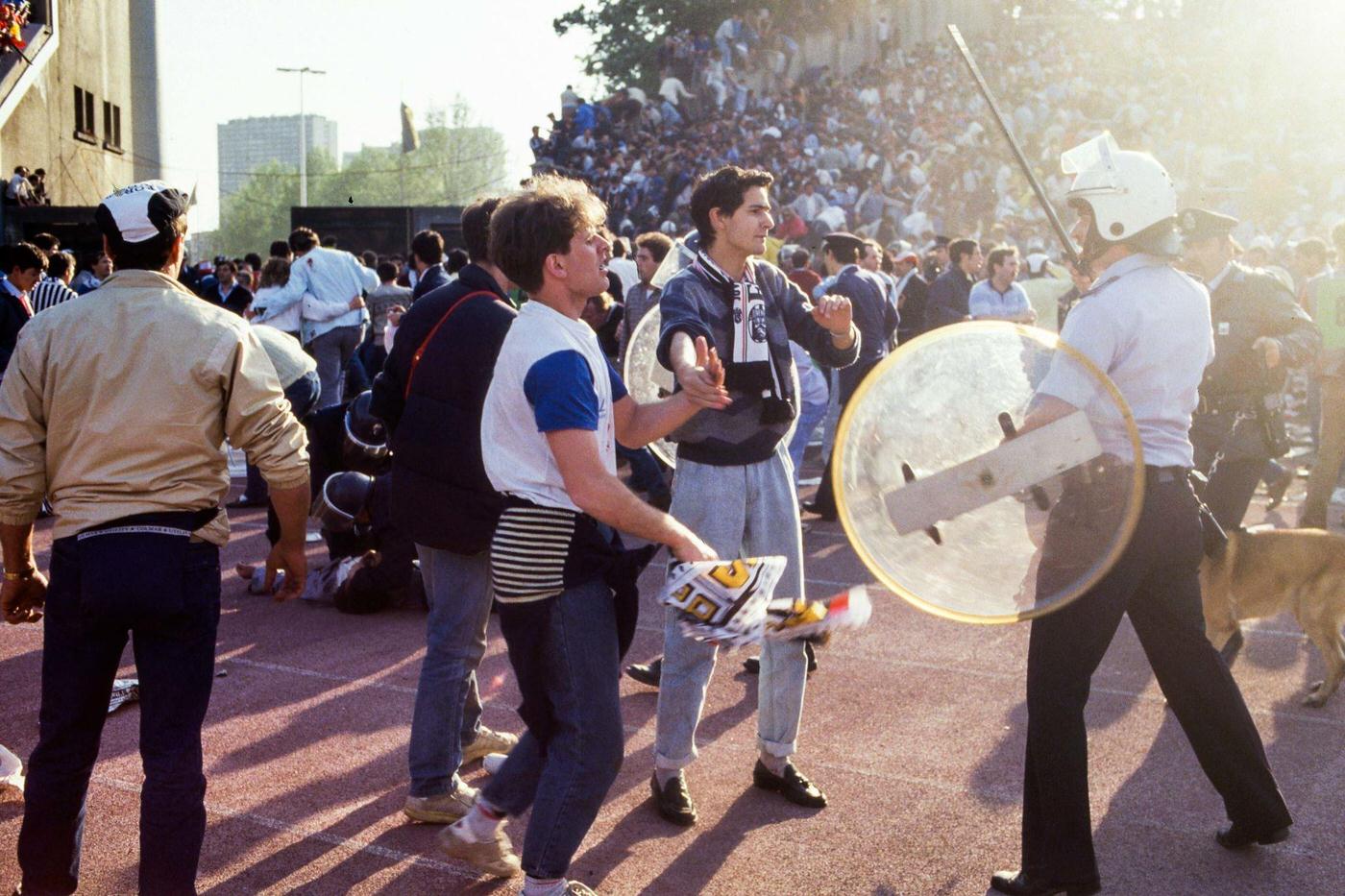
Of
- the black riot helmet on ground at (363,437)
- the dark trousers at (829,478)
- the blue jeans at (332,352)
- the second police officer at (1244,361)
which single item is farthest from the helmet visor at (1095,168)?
the blue jeans at (332,352)

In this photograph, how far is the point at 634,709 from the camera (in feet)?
19.4

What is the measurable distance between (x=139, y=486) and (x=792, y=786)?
249 centimetres

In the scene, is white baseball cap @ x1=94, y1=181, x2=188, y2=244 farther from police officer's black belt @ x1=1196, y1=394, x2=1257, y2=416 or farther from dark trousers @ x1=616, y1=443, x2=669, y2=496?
dark trousers @ x1=616, y1=443, x2=669, y2=496

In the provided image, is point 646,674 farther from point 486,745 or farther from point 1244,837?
point 1244,837

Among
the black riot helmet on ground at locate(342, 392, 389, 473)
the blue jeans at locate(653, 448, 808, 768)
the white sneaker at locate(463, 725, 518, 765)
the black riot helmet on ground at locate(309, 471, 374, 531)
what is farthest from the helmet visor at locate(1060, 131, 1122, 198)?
the black riot helmet on ground at locate(309, 471, 374, 531)

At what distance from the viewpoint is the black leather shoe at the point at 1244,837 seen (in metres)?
4.11

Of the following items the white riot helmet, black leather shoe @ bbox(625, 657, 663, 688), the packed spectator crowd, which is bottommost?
black leather shoe @ bbox(625, 657, 663, 688)

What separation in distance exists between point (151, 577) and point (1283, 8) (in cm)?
3410

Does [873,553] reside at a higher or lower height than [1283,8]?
lower

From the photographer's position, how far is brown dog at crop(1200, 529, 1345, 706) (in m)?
5.83

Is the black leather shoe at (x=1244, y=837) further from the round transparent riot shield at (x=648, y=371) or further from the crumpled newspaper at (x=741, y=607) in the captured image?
the round transparent riot shield at (x=648, y=371)

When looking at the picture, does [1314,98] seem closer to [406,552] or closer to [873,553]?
[406,552]

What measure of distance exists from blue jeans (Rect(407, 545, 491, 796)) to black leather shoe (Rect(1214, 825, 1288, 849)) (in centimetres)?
244

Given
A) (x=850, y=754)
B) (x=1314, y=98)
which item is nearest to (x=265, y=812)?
(x=850, y=754)
